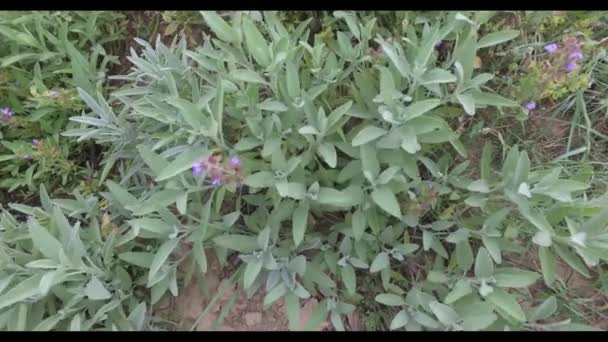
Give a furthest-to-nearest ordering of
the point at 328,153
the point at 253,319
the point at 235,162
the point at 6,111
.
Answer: the point at 6,111 < the point at 253,319 < the point at 328,153 < the point at 235,162

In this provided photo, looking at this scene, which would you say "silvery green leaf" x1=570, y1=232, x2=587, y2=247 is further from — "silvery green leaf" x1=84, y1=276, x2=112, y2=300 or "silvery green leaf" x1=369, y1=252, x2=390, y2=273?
"silvery green leaf" x1=84, y1=276, x2=112, y2=300

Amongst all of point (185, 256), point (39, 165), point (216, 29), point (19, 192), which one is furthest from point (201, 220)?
point (19, 192)

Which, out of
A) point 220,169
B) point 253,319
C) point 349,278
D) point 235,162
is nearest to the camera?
point 220,169

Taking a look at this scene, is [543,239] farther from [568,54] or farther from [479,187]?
[568,54]

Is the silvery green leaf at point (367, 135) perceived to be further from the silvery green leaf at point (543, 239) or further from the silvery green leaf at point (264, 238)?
the silvery green leaf at point (543, 239)

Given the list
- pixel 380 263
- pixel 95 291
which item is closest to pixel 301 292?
pixel 380 263

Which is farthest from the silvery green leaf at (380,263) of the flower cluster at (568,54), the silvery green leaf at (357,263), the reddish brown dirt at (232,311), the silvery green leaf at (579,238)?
the flower cluster at (568,54)
